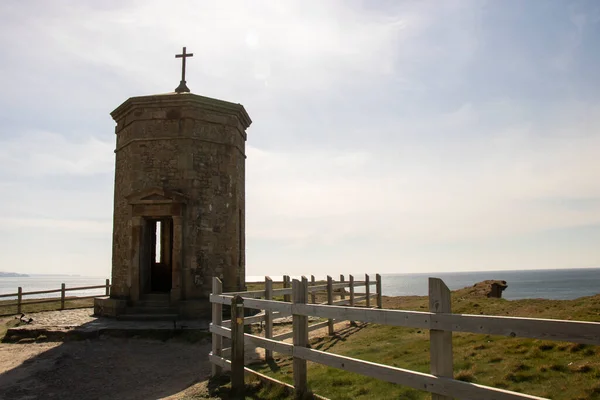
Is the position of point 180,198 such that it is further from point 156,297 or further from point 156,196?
point 156,297

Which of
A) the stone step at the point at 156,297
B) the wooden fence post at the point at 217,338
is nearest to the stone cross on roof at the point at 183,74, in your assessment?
the stone step at the point at 156,297

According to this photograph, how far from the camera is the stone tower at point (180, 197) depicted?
1416 cm

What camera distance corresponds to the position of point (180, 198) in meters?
14.2

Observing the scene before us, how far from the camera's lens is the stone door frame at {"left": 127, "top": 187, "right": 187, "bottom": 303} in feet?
45.9

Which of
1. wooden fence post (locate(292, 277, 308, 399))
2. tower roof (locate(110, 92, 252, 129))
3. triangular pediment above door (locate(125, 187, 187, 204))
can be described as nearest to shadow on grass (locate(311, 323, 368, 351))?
wooden fence post (locate(292, 277, 308, 399))

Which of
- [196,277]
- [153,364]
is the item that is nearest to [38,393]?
[153,364]

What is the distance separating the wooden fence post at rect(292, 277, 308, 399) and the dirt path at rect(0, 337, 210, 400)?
9.37 ft

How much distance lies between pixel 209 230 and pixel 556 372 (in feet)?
36.3

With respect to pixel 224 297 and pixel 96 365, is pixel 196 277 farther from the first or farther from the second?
pixel 224 297

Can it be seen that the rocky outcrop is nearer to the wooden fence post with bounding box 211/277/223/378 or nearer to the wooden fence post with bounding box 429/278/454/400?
the wooden fence post with bounding box 211/277/223/378

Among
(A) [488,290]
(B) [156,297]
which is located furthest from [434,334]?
(A) [488,290]

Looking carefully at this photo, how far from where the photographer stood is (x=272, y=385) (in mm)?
6148

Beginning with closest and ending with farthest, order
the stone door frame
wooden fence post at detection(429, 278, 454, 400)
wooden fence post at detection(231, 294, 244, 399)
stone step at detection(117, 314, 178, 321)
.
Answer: wooden fence post at detection(429, 278, 454, 400) < wooden fence post at detection(231, 294, 244, 399) < stone step at detection(117, 314, 178, 321) < the stone door frame

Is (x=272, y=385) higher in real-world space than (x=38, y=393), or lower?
higher
